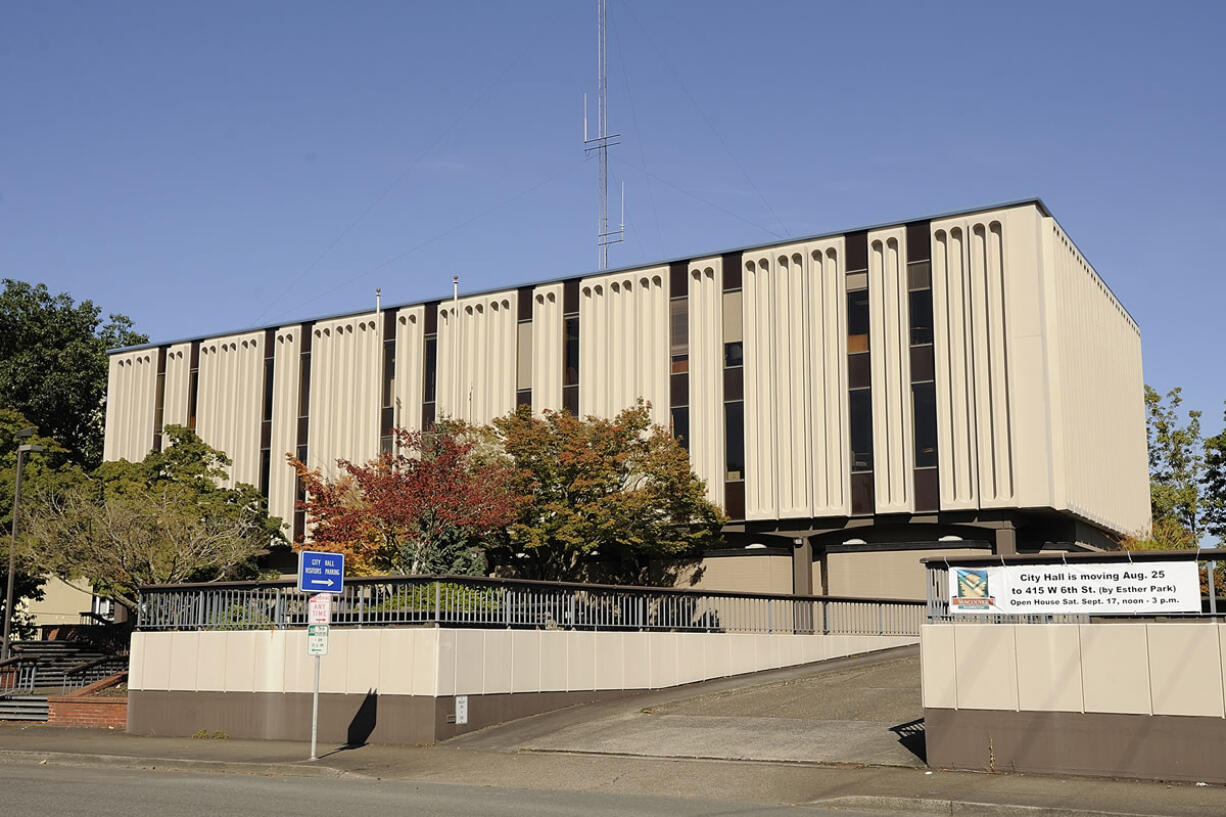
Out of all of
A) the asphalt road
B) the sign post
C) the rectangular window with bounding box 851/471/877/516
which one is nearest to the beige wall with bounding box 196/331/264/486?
the rectangular window with bounding box 851/471/877/516

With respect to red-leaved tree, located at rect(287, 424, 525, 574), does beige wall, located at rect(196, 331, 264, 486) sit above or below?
above

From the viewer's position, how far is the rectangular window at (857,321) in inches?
1547

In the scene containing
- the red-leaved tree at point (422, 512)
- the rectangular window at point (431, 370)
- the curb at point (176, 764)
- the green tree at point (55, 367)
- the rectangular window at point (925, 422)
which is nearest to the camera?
the curb at point (176, 764)

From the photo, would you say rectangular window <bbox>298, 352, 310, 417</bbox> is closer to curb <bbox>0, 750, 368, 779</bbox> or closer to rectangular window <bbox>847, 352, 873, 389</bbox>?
rectangular window <bbox>847, 352, 873, 389</bbox>

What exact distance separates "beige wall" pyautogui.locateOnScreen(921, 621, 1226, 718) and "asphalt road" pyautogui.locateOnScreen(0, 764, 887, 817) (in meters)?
3.25

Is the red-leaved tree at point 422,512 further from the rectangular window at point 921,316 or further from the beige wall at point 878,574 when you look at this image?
the rectangular window at point 921,316

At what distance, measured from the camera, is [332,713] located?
21156mm

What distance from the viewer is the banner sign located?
14.5 meters

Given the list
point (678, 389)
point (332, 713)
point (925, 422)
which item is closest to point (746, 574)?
Result: point (678, 389)

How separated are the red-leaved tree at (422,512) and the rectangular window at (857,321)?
11.6 meters

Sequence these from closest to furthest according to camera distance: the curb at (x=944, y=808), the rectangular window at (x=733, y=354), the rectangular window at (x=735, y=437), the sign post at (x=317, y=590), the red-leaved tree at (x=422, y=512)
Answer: the curb at (x=944, y=808)
the sign post at (x=317, y=590)
the red-leaved tree at (x=422, y=512)
the rectangular window at (x=735, y=437)
the rectangular window at (x=733, y=354)

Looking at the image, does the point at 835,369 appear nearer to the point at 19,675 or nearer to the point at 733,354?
the point at 733,354

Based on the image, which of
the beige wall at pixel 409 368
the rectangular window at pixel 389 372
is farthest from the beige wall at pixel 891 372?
the rectangular window at pixel 389 372

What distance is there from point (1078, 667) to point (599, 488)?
931 inches
